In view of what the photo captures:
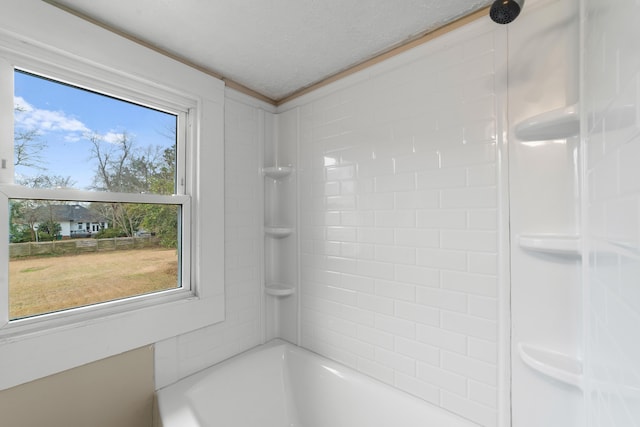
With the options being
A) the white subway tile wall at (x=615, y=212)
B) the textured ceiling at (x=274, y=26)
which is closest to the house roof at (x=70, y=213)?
the textured ceiling at (x=274, y=26)

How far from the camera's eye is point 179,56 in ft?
4.64

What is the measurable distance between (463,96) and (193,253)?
154 cm

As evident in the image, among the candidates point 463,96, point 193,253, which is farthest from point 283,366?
point 463,96

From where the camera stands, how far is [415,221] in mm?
1289

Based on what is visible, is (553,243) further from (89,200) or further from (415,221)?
(89,200)

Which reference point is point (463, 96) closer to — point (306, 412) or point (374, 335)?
point (374, 335)

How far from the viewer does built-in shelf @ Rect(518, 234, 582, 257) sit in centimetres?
85

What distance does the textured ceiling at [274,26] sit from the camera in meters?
1.06

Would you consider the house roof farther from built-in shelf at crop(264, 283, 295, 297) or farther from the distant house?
built-in shelf at crop(264, 283, 295, 297)

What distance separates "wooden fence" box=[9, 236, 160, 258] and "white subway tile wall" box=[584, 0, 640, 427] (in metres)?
1.64

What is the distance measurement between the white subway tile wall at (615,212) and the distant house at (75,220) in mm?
1644

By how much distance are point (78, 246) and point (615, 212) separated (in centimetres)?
168

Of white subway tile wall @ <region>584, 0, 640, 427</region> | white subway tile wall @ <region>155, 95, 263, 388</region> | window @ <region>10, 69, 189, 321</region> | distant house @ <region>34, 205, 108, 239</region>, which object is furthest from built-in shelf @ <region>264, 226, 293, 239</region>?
white subway tile wall @ <region>584, 0, 640, 427</region>

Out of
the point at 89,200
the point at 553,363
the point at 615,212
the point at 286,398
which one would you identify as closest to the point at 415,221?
the point at 553,363
